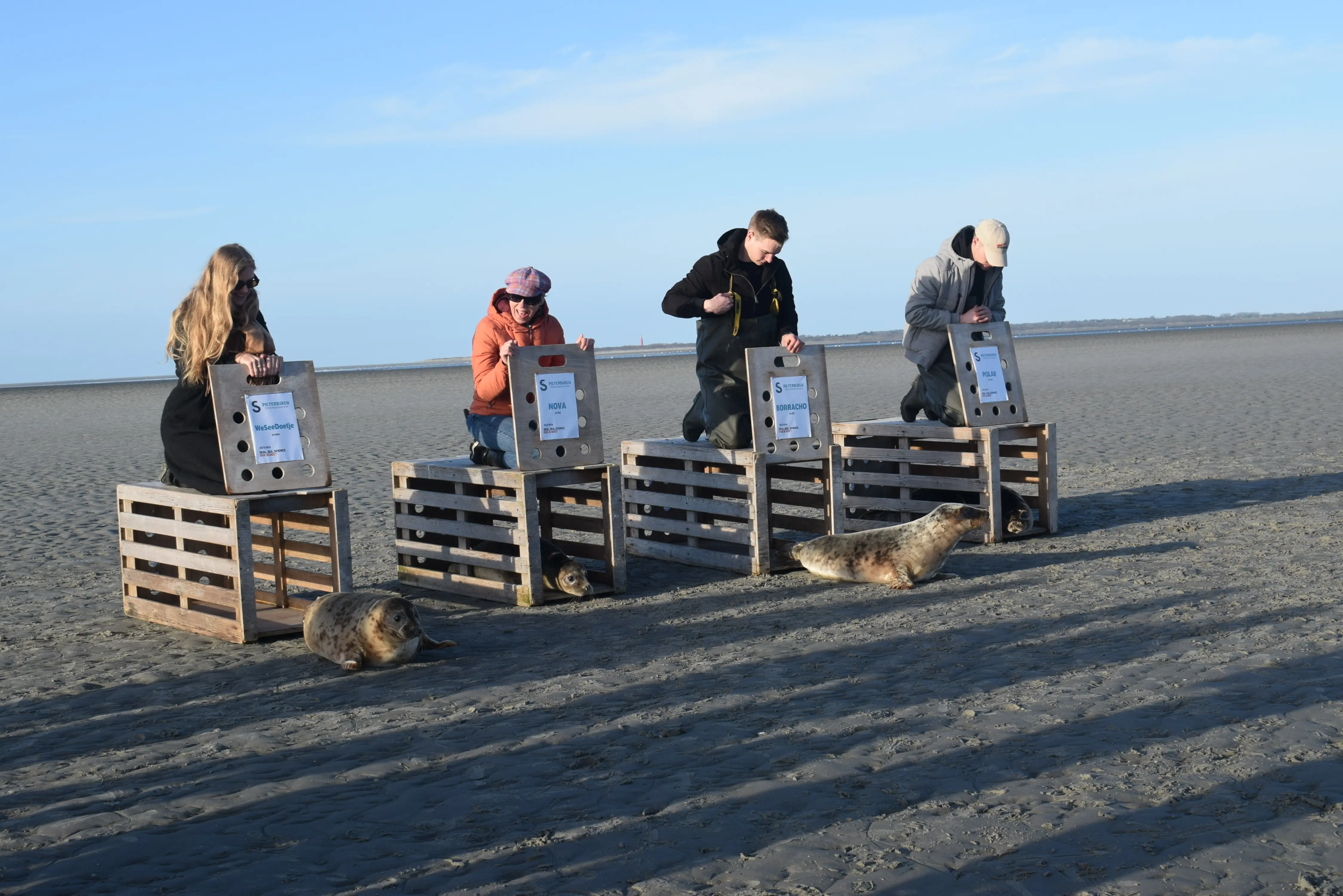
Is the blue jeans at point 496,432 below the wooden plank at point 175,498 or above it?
above

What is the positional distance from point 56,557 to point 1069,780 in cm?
810

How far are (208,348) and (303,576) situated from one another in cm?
142

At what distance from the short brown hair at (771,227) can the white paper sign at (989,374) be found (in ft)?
6.00

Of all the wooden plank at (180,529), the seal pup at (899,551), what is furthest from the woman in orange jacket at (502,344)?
the seal pup at (899,551)

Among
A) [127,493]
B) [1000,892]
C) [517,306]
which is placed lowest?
[1000,892]

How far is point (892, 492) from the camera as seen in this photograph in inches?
399

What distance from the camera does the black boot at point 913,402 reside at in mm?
10148

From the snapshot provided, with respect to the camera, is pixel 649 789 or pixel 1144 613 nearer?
pixel 649 789

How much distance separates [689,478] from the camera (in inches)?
Answer: 350

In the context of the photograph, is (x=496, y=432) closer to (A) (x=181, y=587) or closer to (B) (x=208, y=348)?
(B) (x=208, y=348)

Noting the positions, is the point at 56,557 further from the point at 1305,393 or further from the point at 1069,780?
the point at 1305,393

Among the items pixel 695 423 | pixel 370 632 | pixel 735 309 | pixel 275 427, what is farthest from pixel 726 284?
pixel 370 632

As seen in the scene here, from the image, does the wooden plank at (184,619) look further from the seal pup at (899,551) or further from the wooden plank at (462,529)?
the seal pup at (899,551)

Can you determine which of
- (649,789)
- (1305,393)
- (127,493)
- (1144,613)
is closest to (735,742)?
(649,789)
